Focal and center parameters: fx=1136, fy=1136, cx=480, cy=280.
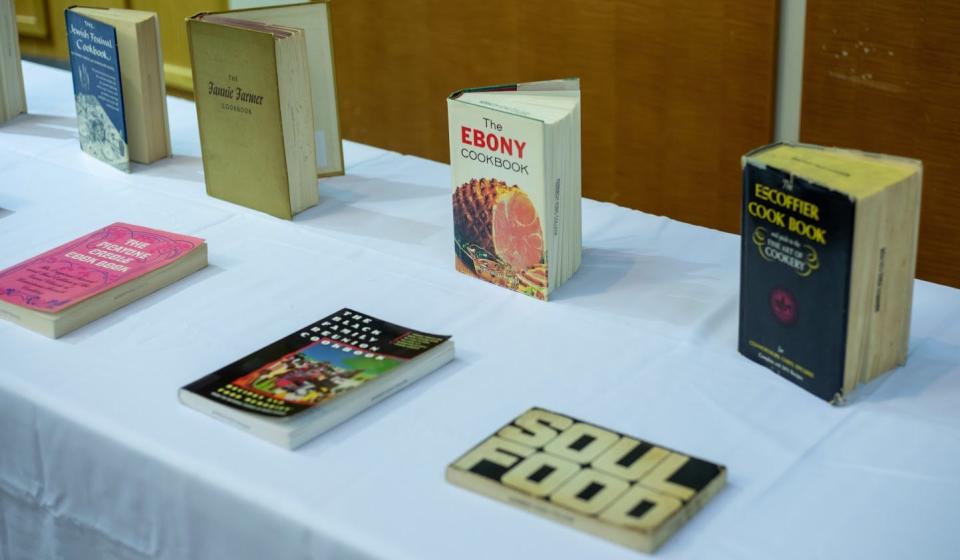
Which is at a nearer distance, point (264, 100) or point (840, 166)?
point (840, 166)

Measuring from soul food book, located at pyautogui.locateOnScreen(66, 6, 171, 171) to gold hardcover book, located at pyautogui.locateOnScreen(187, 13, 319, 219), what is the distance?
16 cm

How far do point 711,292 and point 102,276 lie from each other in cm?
82

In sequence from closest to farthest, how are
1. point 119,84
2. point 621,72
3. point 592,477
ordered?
point 592,477 < point 119,84 < point 621,72

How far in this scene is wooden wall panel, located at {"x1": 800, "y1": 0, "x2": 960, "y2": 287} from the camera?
7.79ft

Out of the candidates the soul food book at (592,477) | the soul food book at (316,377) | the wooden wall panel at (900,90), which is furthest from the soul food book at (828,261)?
the wooden wall panel at (900,90)

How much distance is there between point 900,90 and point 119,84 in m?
1.61

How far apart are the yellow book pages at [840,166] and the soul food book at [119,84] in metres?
1.10

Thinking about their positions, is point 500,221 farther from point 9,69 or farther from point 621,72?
point 621,72

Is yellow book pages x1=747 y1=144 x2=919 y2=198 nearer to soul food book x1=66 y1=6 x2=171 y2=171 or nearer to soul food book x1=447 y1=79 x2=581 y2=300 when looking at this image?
soul food book x1=447 y1=79 x2=581 y2=300

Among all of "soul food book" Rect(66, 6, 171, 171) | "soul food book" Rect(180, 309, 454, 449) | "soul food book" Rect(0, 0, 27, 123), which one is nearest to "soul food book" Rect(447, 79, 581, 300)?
"soul food book" Rect(180, 309, 454, 449)

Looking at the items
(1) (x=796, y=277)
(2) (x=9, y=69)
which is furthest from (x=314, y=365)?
(2) (x=9, y=69)

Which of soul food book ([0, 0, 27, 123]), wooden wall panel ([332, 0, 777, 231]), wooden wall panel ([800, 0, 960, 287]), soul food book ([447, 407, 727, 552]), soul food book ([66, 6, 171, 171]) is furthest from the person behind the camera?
wooden wall panel ([332, 0, 777, 231])

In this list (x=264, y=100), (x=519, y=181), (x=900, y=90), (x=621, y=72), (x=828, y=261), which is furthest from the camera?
(x=621, y=72)

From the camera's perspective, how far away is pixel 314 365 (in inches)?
51.5
